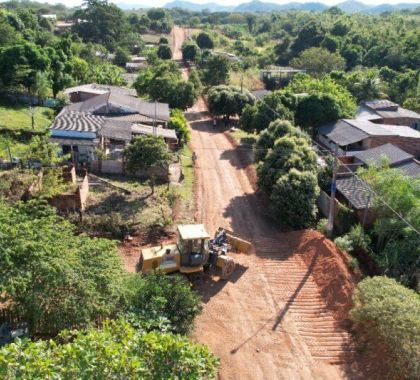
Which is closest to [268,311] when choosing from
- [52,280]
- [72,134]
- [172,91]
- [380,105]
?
[52,280]

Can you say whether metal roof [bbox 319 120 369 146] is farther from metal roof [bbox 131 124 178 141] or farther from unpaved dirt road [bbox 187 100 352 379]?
unpaved dirt road [bbox 187 100 352 379]

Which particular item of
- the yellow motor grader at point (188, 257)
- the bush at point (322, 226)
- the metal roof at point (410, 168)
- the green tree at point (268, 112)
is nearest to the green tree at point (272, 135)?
the green tree at point (268, 112)

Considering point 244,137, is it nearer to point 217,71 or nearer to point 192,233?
point 217,71

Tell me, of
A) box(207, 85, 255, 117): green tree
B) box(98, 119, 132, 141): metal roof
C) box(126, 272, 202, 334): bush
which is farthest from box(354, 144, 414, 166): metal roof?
box(126, 272, 202, 334): bush

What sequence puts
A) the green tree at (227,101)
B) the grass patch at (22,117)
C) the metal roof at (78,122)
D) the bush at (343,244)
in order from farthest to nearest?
the green tree at (227,101) → the grass patch at (22,117) → the metal roof at (78,122) → the bush at (343,244)

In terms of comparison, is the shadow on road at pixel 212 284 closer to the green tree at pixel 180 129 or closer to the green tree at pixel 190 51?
the green tree at pixel 180 129

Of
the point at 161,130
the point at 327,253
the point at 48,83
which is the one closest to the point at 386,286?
the point at 327,253

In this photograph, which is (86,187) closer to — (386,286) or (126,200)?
(126,200)
